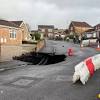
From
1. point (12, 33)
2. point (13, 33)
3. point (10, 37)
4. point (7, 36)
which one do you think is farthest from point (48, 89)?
point (13, 33)

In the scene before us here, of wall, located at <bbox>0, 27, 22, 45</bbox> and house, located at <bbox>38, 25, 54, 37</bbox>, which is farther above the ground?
house, located at <bbox>38, 25, 54, 37</bbox>

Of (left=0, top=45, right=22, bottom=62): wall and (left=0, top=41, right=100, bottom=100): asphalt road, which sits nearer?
(left=0, top=41, right=100, bottom=100): asphalt road

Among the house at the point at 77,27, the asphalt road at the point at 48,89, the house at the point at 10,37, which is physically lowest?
the asphalt road at the point at 48,89

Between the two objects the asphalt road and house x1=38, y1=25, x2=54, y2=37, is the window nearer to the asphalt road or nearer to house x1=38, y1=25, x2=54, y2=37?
the asphalt road

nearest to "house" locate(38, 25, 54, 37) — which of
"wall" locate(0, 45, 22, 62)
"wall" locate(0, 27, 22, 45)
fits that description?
"wall" locate(0, 27, 22, 45)

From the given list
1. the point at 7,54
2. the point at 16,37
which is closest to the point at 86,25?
the point at 16,37

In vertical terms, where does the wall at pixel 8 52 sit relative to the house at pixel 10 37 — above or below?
below

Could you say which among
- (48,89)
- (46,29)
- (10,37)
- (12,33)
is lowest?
(48,89)

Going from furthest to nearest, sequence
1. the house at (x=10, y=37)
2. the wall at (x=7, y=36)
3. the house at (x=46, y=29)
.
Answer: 1. the house at (x=46, y=29)
2. the wall at (x=7, y=36)
3. the house at (x=10, y=37)

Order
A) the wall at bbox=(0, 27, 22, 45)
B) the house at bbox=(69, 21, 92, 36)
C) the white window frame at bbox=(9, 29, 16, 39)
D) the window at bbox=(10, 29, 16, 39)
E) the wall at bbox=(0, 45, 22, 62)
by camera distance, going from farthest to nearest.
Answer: the house at bbox=(69, 21, 92, 36), the window at bbox=(10, 29, 16, 39), the white window frame at bbox=(9, 29, 16, 39), the wall at bbox=(0, 27, 22, 45), the wall at bbox=(0, 45, 22, 62)

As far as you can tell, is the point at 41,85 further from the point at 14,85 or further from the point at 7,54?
the point at 7,54

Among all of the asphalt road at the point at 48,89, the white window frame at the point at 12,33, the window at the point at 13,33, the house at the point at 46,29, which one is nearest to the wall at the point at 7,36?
the white window frame at the point at 12,33

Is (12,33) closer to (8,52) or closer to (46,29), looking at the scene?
(8,52)

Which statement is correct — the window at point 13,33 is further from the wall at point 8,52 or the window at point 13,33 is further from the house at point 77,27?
the house at point 77,27
